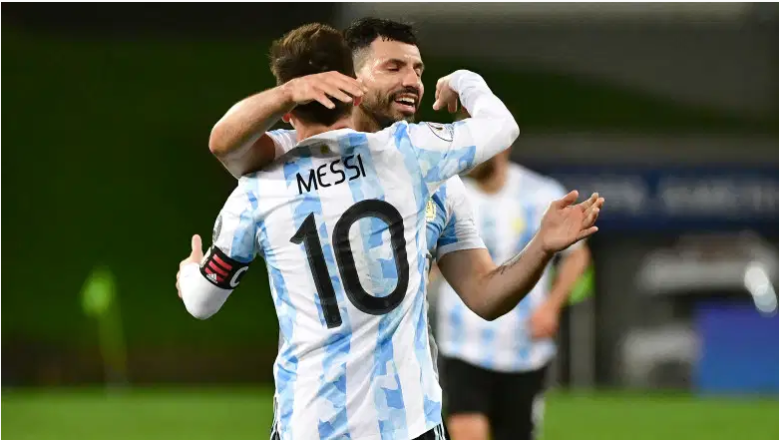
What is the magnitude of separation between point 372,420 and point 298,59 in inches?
40.2

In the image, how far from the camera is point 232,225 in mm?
3746

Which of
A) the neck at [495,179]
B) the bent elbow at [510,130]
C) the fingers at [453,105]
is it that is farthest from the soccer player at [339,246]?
the neck at [495,179]

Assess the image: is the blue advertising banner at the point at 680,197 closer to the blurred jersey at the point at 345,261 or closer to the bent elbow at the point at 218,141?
the blurred jersey at the point at 345,261

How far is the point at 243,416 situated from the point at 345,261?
9.56 metres

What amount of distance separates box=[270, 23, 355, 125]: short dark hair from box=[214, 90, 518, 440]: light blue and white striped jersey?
68mm

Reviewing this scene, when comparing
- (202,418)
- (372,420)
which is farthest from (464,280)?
(202,418)

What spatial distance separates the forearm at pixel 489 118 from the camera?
380cm

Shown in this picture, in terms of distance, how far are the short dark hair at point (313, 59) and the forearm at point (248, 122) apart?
0.13 meters

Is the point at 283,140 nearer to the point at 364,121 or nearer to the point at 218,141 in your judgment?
the point at 218,141

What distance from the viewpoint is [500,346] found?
7438 mm

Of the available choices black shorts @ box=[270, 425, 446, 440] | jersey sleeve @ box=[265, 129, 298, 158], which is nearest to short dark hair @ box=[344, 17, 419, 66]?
jersey sleeve @ box=[265, 129, 298, 158]

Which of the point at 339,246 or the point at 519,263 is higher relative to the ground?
the point at 339,246

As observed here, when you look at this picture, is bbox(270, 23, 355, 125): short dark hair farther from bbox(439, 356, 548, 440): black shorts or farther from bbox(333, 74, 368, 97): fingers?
bbox(439, 356, 548, 440): black shorts

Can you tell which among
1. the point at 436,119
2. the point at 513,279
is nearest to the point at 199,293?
A: the point at 513,279
